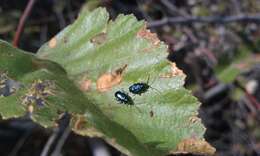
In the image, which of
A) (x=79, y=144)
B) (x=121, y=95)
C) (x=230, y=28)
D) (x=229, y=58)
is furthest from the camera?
(x=79, y=144)

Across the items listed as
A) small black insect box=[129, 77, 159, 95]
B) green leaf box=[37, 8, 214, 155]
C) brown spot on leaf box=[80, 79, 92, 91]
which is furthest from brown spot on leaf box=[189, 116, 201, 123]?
brown spot on leaf box=[80, 79, 92, 91]

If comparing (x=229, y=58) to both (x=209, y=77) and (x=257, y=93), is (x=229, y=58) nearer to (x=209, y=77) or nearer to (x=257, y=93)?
(x=209, y=77)

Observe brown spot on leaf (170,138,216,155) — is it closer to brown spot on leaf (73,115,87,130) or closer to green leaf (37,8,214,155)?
green leaf (37,8,214,155)

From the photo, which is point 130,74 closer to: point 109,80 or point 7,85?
point 109,80

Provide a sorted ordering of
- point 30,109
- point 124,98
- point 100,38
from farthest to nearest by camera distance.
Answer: point 100,38 → point 124,98 → point 30,109

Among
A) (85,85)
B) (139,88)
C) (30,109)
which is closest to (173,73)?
(139,88)

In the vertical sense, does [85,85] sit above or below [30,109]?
above

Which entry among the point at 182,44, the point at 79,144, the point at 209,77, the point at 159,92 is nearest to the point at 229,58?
the point at 182,44
